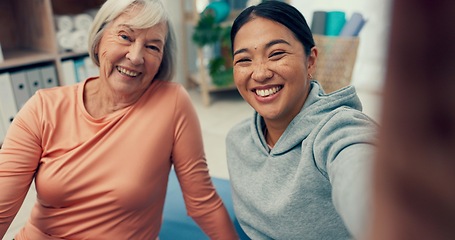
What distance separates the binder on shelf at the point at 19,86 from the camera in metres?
2.31

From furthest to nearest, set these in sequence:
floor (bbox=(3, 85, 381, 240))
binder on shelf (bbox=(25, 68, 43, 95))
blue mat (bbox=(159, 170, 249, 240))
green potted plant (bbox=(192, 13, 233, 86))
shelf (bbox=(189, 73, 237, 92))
A: shelf (bbox=(189, 73, 237, 92)), green potted plant (bbox=(192, 13, 233, 86)), binder on shelf (bbox=(25, 68, 43, 95)), floor (bbox=(3, 85, 381, 240)), blue mat (bbox=(159, 170, 249, 240))

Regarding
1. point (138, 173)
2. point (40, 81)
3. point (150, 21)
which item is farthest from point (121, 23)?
point (40, 81)

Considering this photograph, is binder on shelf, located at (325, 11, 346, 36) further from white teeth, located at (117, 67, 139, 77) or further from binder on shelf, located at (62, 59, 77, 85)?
white teeth, located at (117, 67, 139, 77)

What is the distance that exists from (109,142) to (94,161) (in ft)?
0.21

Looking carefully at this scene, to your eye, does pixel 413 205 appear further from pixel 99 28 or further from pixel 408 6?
pixel 99 28

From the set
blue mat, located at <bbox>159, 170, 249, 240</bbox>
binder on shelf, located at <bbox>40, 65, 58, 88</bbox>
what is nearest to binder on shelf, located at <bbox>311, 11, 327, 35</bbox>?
blue mat, located at <bbox>159, 170, 249, 240</bbox>

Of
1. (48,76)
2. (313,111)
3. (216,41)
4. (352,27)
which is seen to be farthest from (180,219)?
(216,41)

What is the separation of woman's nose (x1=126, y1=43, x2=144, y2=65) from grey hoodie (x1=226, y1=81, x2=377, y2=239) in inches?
14.4

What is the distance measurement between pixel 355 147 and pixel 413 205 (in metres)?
0.46

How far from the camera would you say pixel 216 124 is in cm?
288

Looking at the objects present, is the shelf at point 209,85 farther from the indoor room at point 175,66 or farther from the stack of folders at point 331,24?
the stack of folders at point 331,24

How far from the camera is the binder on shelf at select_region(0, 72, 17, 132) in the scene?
7.45 ft

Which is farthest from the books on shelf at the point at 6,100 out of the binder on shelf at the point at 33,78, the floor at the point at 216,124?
the floor at the point at 216,124

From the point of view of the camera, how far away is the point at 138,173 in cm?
105
